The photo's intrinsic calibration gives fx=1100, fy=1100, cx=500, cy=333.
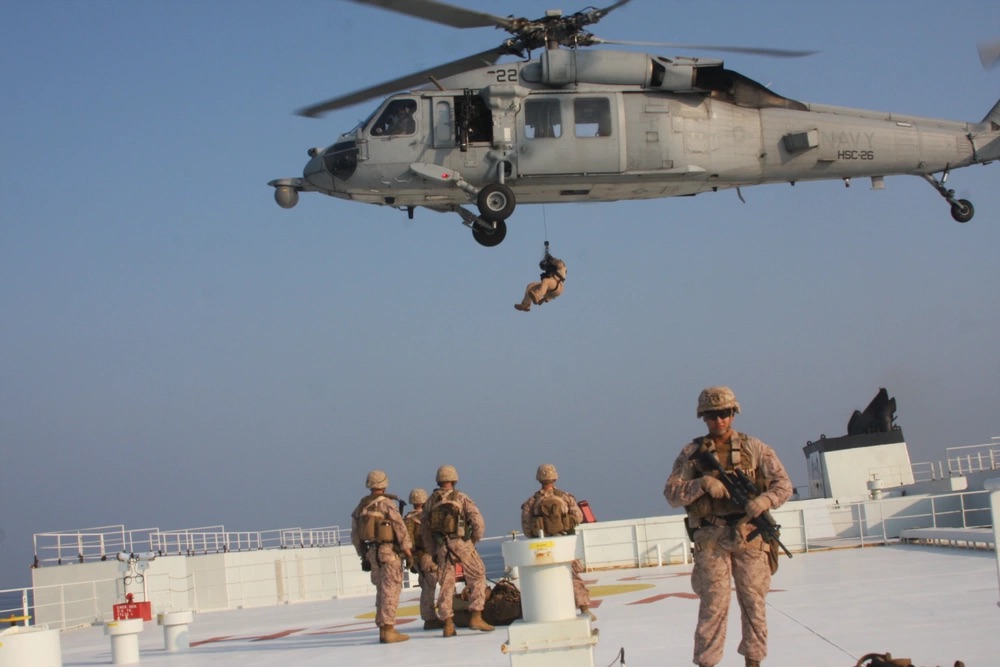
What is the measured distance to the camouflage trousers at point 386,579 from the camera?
10.3 m

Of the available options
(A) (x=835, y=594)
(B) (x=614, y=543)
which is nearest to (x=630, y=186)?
(A) (x=835, y=594)

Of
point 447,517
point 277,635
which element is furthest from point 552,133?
point 277,635

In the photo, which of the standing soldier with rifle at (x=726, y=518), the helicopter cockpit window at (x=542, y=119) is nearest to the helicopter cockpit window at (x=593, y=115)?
the helicopter cockpit window at (x=542, y=119)

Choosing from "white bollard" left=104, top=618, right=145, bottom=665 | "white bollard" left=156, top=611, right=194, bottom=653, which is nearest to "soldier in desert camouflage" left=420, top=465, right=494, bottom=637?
"white bollard" left=156, top=611, right=194, bottom=653

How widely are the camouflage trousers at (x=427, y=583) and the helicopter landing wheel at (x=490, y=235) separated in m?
5.03

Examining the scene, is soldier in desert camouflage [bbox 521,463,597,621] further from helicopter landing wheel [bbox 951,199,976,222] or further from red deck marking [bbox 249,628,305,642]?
helicopter landing wheel [bbox 951,199,976,222]

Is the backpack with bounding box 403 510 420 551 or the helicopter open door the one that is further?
the helicopter open door

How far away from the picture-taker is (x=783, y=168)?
15.7 meters

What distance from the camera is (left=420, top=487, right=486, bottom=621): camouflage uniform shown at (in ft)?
34.2

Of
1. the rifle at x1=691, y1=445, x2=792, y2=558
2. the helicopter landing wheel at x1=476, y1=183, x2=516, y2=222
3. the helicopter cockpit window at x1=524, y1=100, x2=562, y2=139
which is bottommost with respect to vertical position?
the rifle at x1=691, y1=445, x2=792, y2=558

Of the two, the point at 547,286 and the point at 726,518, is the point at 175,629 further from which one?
the point at 726,518

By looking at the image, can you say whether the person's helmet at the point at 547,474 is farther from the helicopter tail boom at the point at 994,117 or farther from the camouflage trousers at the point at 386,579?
the helicopter tail boom at the point at 994,117

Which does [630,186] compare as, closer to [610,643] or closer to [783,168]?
[783,168]

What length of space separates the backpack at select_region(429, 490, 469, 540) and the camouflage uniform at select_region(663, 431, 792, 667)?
4.39m
